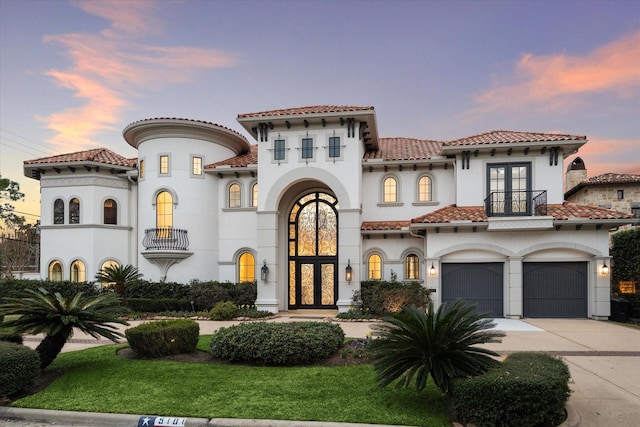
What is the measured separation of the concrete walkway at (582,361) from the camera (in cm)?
622

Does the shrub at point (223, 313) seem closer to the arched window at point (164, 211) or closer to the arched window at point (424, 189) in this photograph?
the arched window at point (164, 211)

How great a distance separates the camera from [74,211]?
22141 mm

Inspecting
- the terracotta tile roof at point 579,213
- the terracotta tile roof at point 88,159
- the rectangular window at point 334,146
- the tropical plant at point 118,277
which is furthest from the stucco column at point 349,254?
the terracotta tile roof at point 88,159

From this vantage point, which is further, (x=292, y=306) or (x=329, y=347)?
(x=292, y=306)

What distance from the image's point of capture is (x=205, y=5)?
1770 cm

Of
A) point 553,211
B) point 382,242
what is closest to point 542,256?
point 553,211

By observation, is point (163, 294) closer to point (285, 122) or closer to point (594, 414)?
point (285, 122)

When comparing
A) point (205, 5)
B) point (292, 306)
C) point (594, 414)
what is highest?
point (205, 5)

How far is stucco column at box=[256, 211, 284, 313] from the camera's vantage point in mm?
19344

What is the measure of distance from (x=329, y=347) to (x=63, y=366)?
223 inches

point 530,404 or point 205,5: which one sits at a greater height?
point 205,5

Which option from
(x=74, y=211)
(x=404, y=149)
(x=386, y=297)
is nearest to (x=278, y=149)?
(x=404, y=149)

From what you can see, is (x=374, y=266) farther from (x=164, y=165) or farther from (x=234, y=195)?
(x=164, y=165)

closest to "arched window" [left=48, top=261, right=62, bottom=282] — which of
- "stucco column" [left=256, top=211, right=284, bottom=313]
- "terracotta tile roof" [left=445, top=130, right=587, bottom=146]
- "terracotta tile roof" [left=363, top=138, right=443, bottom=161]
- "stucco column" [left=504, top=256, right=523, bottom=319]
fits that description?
"stucco column" [left=256, top=211, right=284, bottom=313]
